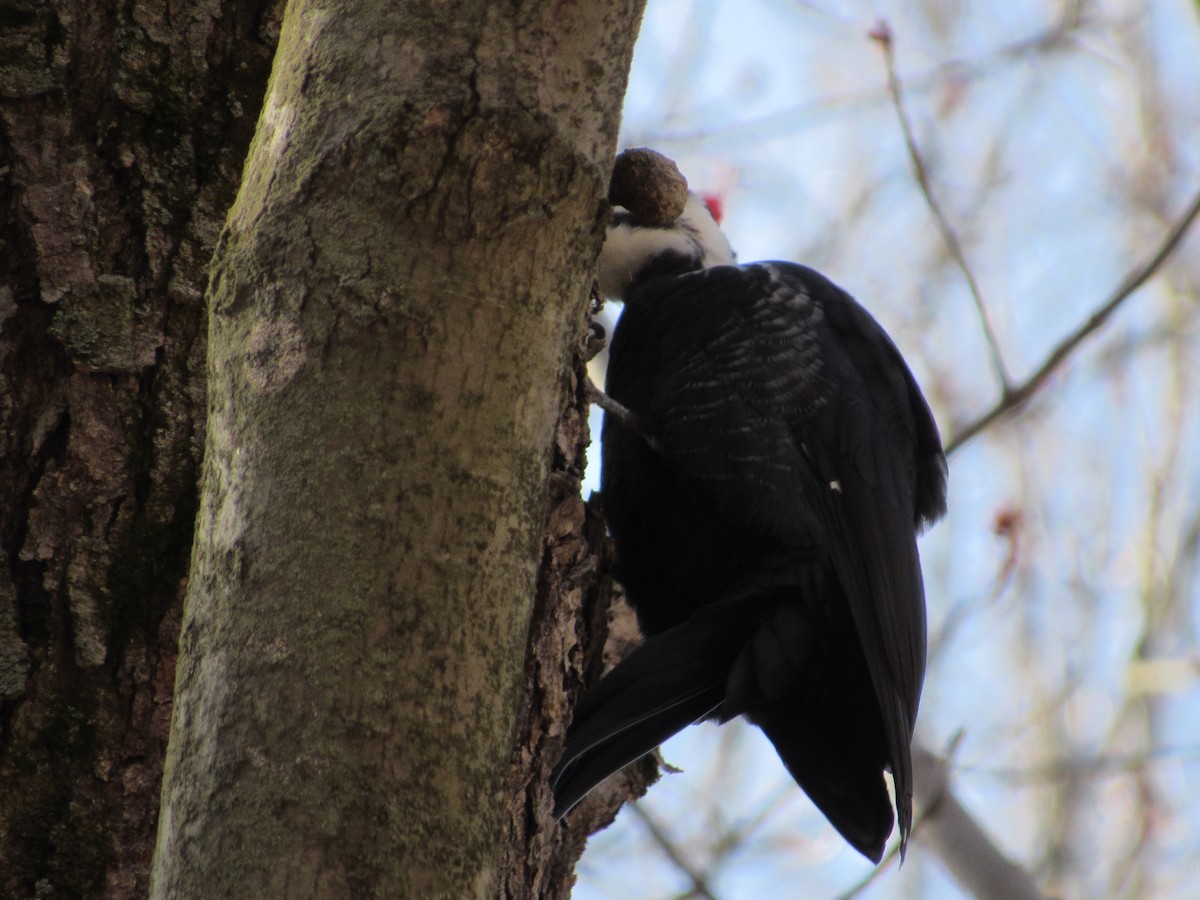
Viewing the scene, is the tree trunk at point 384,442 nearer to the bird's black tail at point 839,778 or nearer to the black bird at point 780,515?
the black bird at point 780,515

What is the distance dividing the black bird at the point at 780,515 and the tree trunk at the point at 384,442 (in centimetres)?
102

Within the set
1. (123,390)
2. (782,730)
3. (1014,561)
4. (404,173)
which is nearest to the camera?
(404,173)

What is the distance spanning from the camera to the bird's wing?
2199mm

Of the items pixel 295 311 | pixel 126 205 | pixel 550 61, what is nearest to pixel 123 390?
pixel 126 205

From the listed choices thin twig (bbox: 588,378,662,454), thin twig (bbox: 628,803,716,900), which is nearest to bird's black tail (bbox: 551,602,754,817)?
thin twig (bbox: 588,378,662,454)

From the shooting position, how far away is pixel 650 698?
6.13 ft

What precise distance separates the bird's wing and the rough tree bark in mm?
565

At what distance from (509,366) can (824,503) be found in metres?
1.41

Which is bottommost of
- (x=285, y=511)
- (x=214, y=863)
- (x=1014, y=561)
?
(x=214, y=863)

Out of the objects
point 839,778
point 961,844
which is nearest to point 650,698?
point 839,778

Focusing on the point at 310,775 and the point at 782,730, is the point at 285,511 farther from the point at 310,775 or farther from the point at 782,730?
the point at 782,730

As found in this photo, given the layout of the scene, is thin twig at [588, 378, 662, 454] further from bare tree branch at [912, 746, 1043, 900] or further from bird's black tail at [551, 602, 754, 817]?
bare tree branch at [912, 746, 1043, 900]

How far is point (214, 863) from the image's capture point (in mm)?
816

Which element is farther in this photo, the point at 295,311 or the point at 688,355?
the point at 688,355
